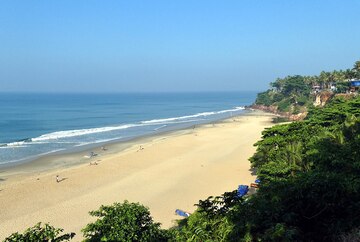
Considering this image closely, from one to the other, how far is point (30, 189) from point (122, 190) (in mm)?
7313

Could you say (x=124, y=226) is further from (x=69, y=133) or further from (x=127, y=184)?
(x=69, y=133)

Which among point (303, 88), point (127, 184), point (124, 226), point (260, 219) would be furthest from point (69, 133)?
point (303, 88)

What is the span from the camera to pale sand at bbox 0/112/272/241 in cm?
2192

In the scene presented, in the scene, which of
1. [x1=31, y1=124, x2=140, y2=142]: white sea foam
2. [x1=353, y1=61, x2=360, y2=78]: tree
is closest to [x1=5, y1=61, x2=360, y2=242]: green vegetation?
[x1=31, y1=124, x2=140, y2=142]: white sea foam

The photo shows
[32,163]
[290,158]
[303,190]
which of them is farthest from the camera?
[32,163]

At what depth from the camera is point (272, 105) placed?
10000cm

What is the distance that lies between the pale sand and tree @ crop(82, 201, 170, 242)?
34.9 feet

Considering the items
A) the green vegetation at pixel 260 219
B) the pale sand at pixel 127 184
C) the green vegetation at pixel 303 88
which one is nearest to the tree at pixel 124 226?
the green vegetation at pixel 260 219

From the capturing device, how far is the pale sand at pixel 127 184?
21.9m

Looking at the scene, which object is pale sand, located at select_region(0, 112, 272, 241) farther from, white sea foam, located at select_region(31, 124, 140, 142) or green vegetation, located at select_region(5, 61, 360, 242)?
white sea foam, located at select_region(31, 124, 140, 142)

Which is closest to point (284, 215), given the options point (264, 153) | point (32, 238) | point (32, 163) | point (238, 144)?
point (32, 238)

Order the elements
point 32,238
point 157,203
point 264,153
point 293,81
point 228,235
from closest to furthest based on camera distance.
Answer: point 32,238 → point 228,235 → point 157,203 → point 264,153 → point 293,81

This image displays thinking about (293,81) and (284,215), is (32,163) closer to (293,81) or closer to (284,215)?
(284,215)

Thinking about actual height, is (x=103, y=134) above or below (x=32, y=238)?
below
